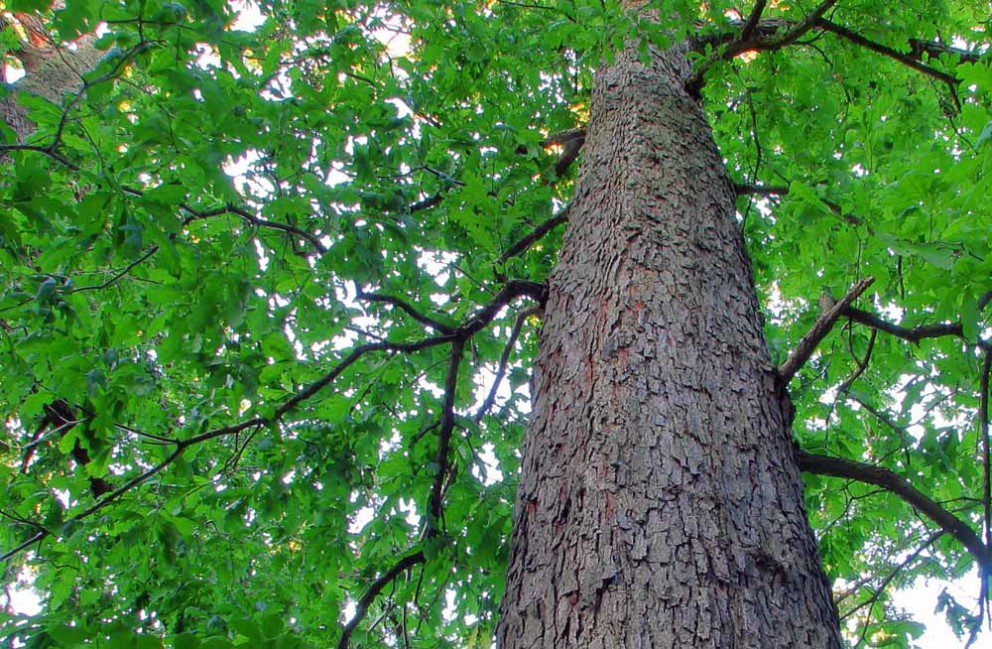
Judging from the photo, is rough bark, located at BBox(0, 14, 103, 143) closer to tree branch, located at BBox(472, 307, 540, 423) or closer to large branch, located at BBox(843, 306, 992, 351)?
tree branch, located at BBox(472, 307, 540, 423)

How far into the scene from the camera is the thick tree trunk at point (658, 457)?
117 centimetres

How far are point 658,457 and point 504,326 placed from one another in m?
2.46

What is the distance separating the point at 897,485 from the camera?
1773mm

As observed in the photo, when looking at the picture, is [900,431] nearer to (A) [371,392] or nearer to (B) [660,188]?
(B) [660,188]

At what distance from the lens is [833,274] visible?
8.68 feet

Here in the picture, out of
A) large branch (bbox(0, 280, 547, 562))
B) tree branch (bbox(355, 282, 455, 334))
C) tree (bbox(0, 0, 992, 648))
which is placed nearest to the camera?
tree (bbox(0, 0, 992, 648))

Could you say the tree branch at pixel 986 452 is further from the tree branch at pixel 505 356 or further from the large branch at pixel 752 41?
the large branch at pixel 752 41

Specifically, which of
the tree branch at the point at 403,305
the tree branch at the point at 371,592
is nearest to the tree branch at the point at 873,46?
the tree branch at the point at 403,305

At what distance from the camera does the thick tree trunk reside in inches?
46.1

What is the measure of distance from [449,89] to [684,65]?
135 centimetres

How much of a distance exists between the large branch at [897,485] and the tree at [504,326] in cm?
1

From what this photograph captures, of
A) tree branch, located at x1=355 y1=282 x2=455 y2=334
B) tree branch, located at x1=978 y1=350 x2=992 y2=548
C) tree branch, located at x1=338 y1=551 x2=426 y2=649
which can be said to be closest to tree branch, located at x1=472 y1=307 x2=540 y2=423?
tree branch, located at x1=355 y1=282 x2=455 y2=334

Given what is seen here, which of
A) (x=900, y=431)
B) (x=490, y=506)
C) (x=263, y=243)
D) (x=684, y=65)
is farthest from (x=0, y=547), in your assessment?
(x=684, y=65)

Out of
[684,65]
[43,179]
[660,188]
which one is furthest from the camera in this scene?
[684,65]
